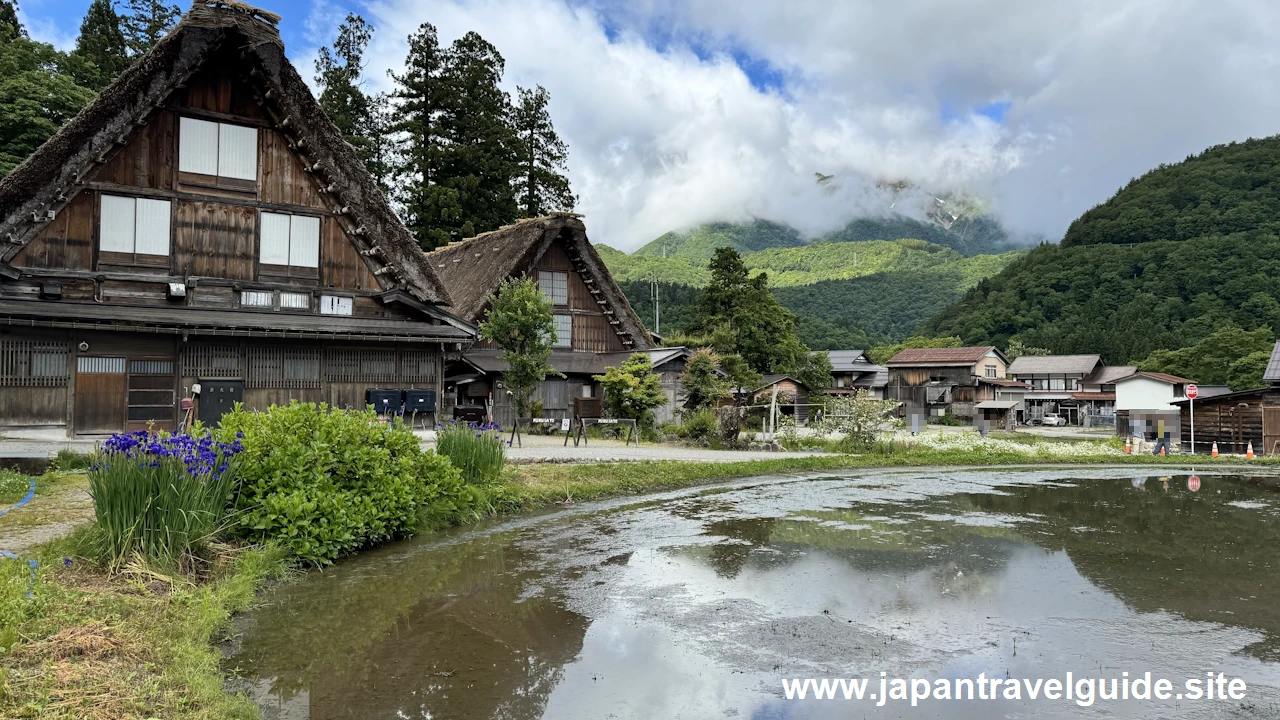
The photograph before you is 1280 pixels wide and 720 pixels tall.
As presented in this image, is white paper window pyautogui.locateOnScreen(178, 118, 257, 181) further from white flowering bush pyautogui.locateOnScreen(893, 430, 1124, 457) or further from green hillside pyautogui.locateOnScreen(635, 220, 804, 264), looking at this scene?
green hillside pyautogui.locateOnScreen(635, 220, 804, 264)

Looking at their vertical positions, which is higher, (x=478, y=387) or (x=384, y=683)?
(x=478, y=387)

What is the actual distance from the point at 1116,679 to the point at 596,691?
3.12 m

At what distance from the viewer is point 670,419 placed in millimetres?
24812

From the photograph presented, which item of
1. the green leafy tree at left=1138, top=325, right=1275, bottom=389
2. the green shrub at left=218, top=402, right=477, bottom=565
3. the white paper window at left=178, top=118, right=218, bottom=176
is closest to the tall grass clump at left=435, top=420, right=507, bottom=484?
the green shrub at left=218, top=402, right=477, bottom=565

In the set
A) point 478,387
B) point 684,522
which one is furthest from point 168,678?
point 478,387

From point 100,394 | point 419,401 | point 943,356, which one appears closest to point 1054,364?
point 943,356

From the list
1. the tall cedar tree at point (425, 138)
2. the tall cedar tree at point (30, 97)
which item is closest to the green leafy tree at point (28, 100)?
the tall cedar tree at point (30, 97)

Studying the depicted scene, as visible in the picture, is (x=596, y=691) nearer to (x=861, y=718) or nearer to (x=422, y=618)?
(x=861, y=718)

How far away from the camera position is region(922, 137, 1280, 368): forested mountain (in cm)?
6297

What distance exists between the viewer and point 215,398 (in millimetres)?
15359

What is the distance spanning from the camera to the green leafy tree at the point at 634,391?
68.8ft

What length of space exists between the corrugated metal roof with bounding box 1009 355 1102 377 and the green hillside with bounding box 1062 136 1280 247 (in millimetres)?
22011

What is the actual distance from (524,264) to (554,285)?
1577 mm

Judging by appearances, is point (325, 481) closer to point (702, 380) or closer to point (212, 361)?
point (212, 361)
